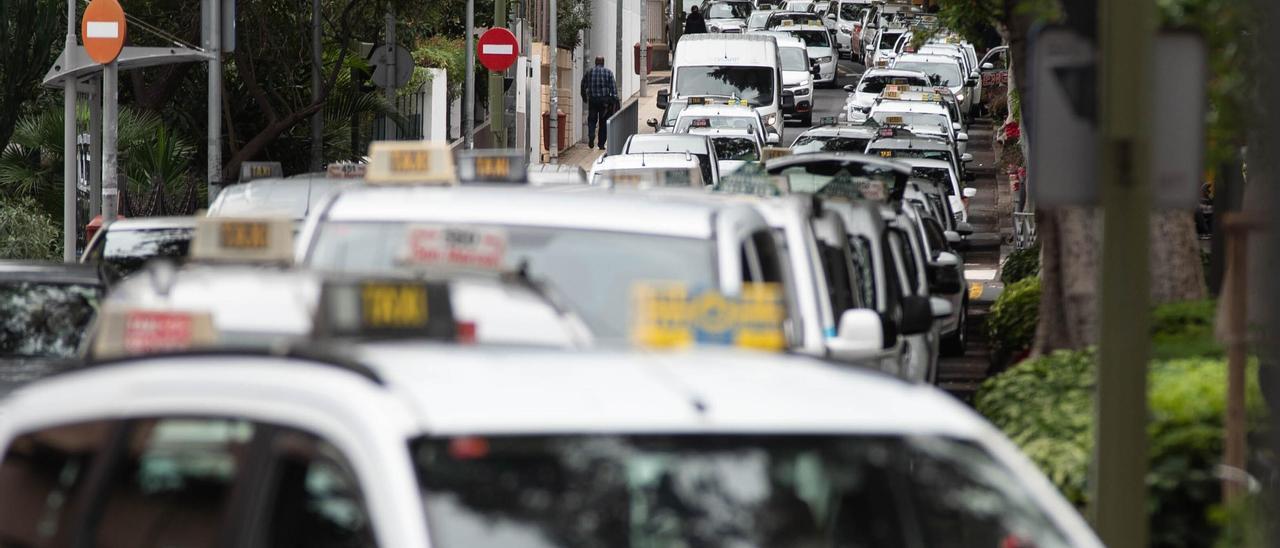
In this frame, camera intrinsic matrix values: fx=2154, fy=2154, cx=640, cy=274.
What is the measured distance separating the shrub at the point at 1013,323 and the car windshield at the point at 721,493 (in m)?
11.4

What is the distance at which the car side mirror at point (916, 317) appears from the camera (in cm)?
994

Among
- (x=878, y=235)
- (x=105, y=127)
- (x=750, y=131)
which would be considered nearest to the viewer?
(x=878, y=235)

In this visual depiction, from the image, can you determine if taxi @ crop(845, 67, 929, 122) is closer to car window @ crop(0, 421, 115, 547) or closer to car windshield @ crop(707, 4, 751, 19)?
car windshield @ crop(707, 4, 751, 19)

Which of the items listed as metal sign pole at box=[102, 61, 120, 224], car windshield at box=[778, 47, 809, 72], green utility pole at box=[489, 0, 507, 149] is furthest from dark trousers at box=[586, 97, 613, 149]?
metal sign pole at box=[102, 61, 120, 224]

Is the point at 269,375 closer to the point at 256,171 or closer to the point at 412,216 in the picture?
the point at 412,216

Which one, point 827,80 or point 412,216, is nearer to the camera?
point 412,216

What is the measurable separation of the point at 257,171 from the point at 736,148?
1886 cm

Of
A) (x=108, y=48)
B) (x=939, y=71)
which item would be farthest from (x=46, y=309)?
(x=939, y=71)

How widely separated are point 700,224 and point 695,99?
32.7m

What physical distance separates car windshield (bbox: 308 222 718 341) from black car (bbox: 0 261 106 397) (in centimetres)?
418

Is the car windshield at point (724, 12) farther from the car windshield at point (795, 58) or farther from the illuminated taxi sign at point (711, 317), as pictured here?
the illuminated taxi sign at point (711, 317)

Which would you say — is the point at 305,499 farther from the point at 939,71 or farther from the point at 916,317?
the point at 939,71

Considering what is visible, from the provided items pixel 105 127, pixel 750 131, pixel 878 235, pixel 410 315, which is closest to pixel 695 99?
pixel 750 131

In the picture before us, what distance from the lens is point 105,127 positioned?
20312 mm
